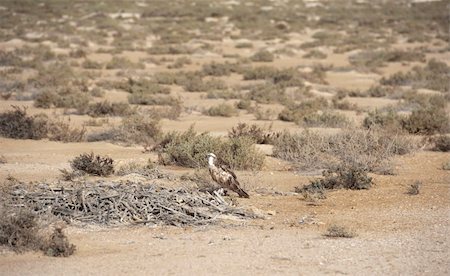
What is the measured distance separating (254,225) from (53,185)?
280cm

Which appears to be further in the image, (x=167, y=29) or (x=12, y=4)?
(x=12, y=4)

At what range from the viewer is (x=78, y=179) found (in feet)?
34.2

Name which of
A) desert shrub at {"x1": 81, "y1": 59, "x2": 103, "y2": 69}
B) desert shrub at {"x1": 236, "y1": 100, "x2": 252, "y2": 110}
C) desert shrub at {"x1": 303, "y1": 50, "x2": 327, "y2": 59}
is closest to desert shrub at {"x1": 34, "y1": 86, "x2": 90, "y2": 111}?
desert shrub at {"x1": 236, "y1": 100, "x2": 252, "y2": 110}

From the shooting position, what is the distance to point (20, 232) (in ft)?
24.6

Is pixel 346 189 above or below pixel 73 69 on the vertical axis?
above

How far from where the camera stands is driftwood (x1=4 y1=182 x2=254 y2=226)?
849 cm

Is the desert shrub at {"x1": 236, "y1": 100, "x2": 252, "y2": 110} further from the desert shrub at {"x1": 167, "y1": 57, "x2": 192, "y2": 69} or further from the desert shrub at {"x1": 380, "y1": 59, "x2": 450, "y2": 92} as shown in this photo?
the desert shrub at {"x1": 167, "y1": 57, "x2": 192, "y2": 69}

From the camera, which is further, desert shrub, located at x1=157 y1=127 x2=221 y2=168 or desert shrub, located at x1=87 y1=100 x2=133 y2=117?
desert shrub, located at x1=87 y1=100 x2=133 y2=117

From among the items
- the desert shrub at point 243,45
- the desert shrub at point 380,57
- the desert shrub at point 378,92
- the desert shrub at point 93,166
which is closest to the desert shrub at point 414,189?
the desert shrub at point 93,166

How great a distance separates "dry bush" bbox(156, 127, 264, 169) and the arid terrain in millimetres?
28

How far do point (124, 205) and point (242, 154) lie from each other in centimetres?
367

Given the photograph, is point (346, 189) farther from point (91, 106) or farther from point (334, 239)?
point (91, 106)

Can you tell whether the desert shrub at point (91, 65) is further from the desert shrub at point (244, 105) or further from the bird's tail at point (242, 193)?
the bird's tail at point (242, 193)

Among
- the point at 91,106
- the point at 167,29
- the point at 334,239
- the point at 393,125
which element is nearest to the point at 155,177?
the point at 334,239
